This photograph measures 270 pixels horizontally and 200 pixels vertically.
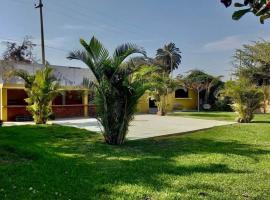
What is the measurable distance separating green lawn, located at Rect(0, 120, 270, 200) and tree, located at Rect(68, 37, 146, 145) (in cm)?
67

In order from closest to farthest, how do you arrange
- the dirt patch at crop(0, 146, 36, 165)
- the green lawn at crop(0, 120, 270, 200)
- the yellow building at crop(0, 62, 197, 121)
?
1. the green lawn at crop(0, 120, 270, 200)
2. the dirt patch at crop(0, 146, 36, 165)
3. the yellow building at crop(0, 62, 197, 121)

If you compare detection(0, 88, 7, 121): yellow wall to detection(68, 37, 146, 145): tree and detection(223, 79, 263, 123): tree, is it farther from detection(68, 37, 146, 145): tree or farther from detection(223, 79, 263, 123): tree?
detection(68, 37, 146, 145): tree

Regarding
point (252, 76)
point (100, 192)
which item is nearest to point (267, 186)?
point (100, 192)

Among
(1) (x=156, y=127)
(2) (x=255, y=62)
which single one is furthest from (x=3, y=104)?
(2) (x=255, y=62)

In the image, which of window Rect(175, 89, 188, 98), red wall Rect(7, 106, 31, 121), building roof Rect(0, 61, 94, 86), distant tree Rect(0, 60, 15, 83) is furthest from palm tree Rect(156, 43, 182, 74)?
red wall Rect(7, 106, 31, 121)

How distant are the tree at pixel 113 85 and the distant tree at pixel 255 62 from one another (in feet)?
80.3

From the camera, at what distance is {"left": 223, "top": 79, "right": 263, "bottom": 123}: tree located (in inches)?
733

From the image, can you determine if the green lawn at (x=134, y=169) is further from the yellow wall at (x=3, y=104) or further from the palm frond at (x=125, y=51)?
the yellow wall at (x=3, y=104)

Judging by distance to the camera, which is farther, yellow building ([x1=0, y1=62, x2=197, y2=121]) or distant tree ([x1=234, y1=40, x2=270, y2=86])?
distant tree ([x1=234, y1=40, x2=270, y2=86])

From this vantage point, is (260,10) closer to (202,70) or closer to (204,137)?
(204,137)

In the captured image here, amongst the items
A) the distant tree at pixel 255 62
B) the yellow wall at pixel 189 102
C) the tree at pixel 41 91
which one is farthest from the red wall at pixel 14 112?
the distant tree at pixel 255 62

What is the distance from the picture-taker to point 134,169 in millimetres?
6867

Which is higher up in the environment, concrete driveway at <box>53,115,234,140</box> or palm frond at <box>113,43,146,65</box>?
palm frond at <box>113,43,146,65</box>

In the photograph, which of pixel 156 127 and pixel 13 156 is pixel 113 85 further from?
pixel 156 127
